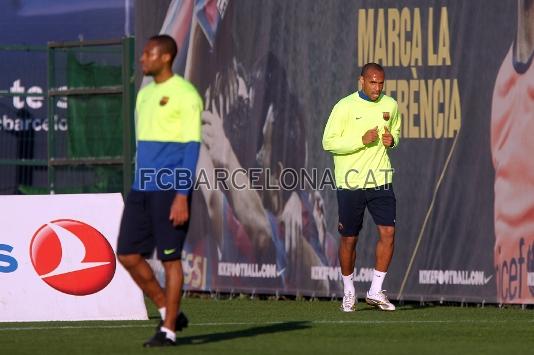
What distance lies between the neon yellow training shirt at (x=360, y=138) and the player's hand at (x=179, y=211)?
3.93 metres

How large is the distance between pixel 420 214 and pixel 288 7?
2.75 m

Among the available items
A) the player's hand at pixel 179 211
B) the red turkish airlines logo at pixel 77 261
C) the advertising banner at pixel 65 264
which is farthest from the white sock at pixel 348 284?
the player's hand at pixel 179 211

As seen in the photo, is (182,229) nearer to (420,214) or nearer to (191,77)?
(420,214)

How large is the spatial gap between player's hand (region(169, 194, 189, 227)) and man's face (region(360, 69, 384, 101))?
404 centimetres

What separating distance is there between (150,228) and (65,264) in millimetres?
2404

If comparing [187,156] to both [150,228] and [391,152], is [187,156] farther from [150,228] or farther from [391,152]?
[391,152]

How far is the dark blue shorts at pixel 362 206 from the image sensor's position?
15.1 meters

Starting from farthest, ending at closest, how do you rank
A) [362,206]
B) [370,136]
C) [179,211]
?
1. [362,206]
2. [370,136]
3. [179,211]

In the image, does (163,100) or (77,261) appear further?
(77,261)

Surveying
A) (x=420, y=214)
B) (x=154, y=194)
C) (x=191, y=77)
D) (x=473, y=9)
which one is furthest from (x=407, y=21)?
(x=154, y=194)

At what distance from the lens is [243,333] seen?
12.7 meters
